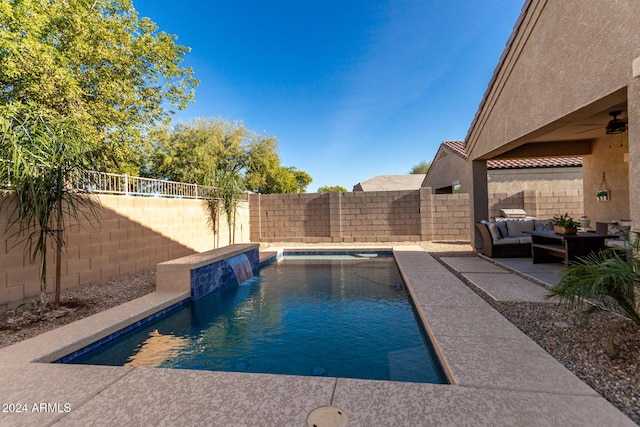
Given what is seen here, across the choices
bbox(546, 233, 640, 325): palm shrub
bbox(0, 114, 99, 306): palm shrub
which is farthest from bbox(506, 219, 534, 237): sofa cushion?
bbox(0, 114, 99, 306): palm shrub

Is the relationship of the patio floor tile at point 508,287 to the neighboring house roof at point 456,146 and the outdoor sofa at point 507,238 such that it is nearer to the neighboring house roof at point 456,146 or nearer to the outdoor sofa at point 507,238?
the outdoor sofa at point 507,238

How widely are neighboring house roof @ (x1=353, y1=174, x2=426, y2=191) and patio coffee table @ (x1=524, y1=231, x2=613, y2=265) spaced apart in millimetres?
21958

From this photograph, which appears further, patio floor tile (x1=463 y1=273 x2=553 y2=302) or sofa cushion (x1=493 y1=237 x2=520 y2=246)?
sofa cushion (x1=493 y1=237 x2=520 y2=246)

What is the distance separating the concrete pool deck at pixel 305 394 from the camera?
1778 mm

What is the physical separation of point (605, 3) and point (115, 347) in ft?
21.2

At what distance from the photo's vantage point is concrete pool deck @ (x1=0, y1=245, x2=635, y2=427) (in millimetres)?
1778

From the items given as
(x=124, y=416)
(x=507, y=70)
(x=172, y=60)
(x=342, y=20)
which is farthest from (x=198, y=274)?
(x=342, y=20)

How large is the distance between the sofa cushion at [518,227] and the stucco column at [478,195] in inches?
22.6

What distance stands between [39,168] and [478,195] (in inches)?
346

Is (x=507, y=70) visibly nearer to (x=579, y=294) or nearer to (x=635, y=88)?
(x=635, y=88)

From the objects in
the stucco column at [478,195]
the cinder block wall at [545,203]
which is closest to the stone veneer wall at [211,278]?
the stucco column at [478,195]

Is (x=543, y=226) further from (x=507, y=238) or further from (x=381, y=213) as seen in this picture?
(x=381, y=213)

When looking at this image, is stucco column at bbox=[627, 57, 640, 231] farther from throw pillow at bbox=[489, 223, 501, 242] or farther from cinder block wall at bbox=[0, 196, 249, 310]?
cinder block wall at bbox=[0, 196, 249, 310]

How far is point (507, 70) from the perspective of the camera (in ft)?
19.3
